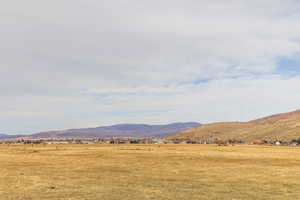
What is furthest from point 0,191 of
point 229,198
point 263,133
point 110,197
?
point 263,133

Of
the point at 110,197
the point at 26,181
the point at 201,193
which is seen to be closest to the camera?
the point at 110,197

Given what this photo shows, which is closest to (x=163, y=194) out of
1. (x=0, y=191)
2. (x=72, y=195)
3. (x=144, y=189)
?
(x=144, y=189)

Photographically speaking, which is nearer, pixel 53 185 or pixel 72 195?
pixel 72 195

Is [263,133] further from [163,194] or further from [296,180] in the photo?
[163,194]

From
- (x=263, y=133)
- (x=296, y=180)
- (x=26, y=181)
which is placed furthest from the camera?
(x=263, y=133)

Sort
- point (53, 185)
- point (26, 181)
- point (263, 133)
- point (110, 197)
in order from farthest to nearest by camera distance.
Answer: point (263, 133) < point (26, 181) < point (53, 185) < point (110, 197)

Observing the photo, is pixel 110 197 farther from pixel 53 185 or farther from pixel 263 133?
pixel 263 133

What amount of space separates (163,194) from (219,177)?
36.9 ft

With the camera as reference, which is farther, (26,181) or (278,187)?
(26,181)

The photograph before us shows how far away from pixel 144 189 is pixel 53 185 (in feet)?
25.0

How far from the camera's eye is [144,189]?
24281 mm

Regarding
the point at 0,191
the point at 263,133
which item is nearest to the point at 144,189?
the point at 0,191

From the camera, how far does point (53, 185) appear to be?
26.1 m

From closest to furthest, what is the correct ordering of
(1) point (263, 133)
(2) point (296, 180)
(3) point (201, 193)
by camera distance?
1. (3) point (201, 193)
2. (2) point (296, 180)
3. (1) point (263, 133)
